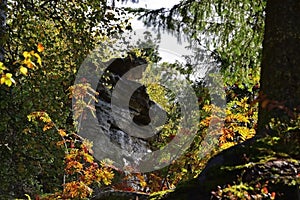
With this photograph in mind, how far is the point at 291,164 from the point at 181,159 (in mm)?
6422

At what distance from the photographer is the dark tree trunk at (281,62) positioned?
348cm

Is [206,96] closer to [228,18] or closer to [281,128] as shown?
[228,18]

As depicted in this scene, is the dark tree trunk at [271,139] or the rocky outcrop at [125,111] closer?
the dark tree trunk at [271,139]

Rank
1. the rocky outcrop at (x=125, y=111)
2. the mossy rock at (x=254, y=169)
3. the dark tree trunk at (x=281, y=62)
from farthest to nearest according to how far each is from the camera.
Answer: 1. the rocky outcrop at (x=125, y=111)
2. the dark tree trunk at (x=281, y=62)
3. the mossy rock at (x=254, y=169)

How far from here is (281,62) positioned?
11.8 ft

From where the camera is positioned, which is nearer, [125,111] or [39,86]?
[39,86]

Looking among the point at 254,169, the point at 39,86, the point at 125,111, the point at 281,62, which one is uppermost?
the point at 281,62

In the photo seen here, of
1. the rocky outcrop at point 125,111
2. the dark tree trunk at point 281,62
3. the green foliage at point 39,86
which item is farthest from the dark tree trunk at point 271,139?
the rocky outcrop at point 125,111

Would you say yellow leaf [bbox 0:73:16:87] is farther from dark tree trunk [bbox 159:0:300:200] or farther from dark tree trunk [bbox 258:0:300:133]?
dark tree trunk [bbox 258:0:300:133]

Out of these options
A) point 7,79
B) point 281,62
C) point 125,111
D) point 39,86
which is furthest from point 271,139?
point 125,111

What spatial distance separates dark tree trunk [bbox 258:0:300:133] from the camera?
348 centimetres

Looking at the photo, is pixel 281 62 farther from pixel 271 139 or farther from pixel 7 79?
pixel 7 79

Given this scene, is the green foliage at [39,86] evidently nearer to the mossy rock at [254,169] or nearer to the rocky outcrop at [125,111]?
the mossy rock at [254,169]

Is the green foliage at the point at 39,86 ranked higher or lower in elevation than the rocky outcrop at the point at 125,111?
higher
